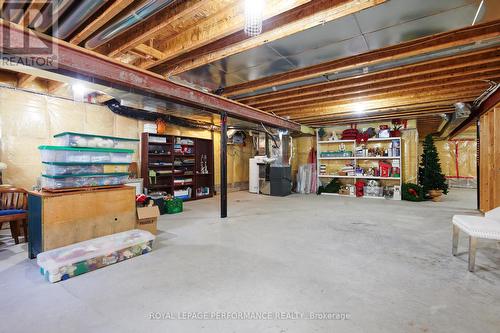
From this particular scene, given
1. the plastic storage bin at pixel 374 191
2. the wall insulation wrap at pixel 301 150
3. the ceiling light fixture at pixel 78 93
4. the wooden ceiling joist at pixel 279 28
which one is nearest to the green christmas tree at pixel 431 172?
the plastic storage bin at pixel 374 191

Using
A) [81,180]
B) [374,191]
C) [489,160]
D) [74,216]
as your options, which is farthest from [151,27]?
[374,191]

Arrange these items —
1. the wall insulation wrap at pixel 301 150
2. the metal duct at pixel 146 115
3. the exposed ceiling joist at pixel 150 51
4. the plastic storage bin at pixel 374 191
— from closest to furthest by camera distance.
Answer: the exposed ceiling joist at pixel 150 51 → the metal duct at pixel 146 115 → the plastic storage bin at pixel 374 191 → the wall insulation wrap at pixel 301 150

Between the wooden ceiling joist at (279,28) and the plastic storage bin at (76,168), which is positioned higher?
the wooden ceiling joist at (279,28)

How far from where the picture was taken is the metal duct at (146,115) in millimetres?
5008

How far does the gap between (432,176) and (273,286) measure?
680 centimetres

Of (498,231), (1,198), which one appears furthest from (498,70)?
(1,198)

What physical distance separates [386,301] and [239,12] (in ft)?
8.89

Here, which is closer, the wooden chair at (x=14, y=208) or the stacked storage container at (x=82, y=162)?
the stacked storage container at (x=82, y=162)

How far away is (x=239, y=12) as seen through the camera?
6.89 ft

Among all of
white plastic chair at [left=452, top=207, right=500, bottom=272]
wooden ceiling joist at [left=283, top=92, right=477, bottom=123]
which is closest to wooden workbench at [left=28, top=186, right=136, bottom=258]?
white plastic chair at [left=452, top=207, right=500, bottom=272]

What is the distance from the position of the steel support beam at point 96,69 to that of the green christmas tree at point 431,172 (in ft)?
20.6

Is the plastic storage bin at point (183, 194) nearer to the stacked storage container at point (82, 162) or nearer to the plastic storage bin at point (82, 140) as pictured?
the stacked storage container at point (82, 162)

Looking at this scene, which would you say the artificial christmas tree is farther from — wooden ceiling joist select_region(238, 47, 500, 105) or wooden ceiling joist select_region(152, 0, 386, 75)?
wooden ceiling joist select_region(152, 0, 386, 75)

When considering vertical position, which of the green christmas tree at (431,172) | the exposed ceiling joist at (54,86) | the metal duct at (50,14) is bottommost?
the green christmas tree at (431,172)
